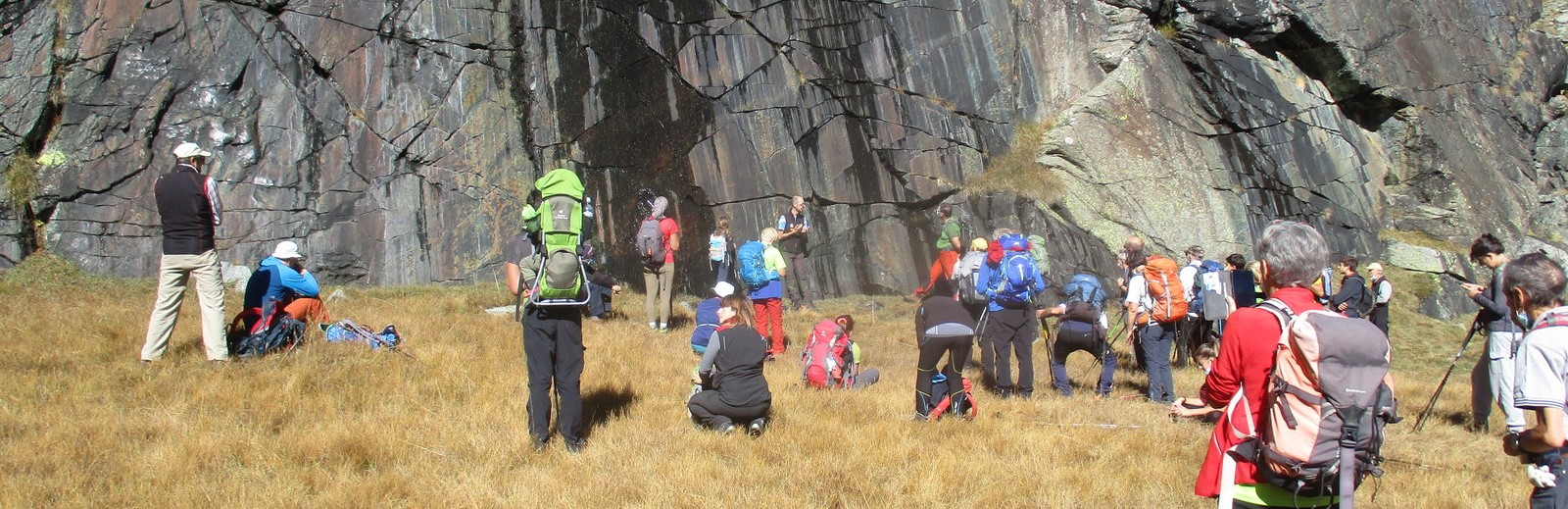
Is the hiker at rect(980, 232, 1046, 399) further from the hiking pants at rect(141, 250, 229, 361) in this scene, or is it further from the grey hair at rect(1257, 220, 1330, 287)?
the hiking pants at rect(141, 250, 229, 361)

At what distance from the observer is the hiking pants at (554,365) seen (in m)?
5.91

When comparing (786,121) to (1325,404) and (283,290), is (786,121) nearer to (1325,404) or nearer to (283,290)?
(283,290)

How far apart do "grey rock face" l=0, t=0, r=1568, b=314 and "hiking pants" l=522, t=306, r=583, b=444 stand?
30.0 feet

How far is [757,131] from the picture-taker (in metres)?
16.9

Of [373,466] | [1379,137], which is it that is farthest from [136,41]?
[1379,137]

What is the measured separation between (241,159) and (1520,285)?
15.0 meters

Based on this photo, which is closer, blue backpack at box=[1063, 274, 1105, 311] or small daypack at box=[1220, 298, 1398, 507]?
small daypack at box=[1220, 298, 1398, 507]

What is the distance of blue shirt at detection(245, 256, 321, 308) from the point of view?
8203 mm

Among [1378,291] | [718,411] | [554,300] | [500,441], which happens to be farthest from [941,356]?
[1378,291]

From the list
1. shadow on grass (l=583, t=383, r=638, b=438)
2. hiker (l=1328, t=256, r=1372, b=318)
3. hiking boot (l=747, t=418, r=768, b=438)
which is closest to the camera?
hiking boot (l=747, t=418, r=768, b=438)

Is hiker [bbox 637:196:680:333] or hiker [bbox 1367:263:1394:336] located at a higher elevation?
hiker [bbox 637:196:680:333]

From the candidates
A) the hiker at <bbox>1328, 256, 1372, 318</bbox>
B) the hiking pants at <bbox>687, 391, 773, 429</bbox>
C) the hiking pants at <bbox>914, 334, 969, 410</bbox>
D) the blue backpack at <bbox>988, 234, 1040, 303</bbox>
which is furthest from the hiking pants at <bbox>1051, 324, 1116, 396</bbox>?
the hiker at <bbox>1328, 256, 1372, 318</bbox>

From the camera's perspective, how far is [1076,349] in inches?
347

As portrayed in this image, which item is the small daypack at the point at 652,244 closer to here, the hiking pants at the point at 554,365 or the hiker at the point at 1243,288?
the hiking pants at the point at 554,365
